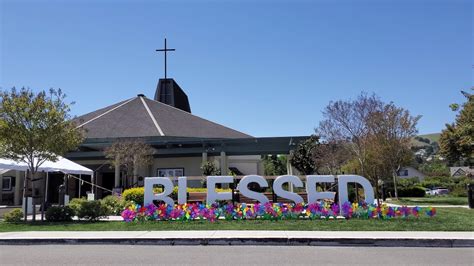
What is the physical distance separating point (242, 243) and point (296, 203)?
5593 mm

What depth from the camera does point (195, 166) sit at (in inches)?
1403

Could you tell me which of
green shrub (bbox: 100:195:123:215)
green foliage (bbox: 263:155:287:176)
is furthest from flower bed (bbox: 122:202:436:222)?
green foliage (bbox: 263:155:287:176)

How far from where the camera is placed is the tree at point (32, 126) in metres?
16.5

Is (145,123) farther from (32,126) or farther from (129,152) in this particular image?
(32,126)

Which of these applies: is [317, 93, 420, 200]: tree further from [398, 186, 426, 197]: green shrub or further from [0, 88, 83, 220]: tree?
[0, 88, 83, 220]: tree

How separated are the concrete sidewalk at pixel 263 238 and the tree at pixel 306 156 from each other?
21192 mm

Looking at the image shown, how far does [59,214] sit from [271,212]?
26.4 feet

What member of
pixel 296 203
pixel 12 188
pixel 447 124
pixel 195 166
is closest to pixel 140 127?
pixel 195 166

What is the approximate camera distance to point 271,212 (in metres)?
15.5

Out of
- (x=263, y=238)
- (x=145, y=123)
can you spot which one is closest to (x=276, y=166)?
(x=145, y=123)

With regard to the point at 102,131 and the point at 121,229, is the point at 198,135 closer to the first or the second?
the point at 102,131

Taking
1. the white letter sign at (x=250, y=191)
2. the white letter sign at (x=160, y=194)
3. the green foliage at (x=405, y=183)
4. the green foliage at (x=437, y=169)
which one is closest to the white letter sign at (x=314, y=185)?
the white letter sign at (x=250, y=191)

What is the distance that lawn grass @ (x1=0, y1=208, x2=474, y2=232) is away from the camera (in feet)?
42.3

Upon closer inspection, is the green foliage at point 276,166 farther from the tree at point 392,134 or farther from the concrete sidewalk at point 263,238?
A: the concrete sidewalk at point 263,238
